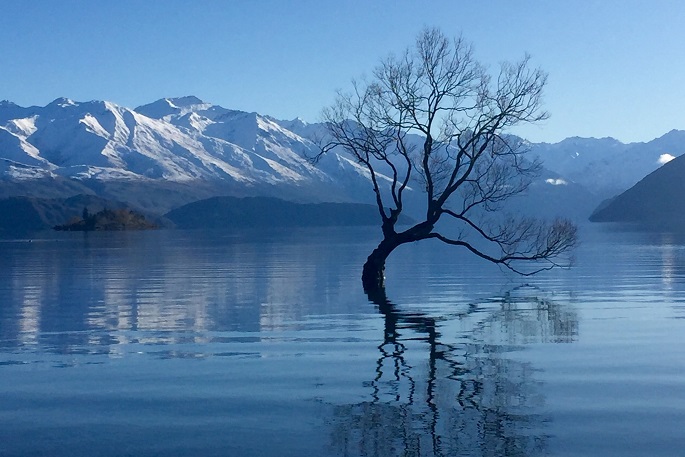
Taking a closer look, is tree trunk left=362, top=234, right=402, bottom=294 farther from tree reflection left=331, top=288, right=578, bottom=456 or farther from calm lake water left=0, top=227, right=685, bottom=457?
tree reflection left=331, top=288, right=578, bottom=456

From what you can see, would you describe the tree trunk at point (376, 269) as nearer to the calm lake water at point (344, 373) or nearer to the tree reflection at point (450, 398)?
the calm lake water at point (344, 373)

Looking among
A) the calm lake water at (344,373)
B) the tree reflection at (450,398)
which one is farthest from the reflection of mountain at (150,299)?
the tree reflection at (450,398)

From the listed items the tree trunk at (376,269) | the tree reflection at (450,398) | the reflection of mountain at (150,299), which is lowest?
the tree reflection at (450,398)

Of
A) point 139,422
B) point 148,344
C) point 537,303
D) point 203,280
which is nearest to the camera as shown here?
point 139,422

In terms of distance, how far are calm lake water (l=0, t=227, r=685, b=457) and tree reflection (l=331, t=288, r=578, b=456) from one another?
1.8 inches

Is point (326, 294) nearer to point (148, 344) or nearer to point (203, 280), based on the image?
point (203, 280)

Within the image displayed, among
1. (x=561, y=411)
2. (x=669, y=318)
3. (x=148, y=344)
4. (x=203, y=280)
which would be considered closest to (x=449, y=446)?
(x=561, y=411)

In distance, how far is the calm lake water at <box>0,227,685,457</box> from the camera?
1385 cm

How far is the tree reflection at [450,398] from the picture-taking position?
529 inches

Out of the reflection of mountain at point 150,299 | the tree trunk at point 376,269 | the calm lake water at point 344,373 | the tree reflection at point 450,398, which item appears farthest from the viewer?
the tree trunk at point 376,269

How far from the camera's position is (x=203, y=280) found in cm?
4791

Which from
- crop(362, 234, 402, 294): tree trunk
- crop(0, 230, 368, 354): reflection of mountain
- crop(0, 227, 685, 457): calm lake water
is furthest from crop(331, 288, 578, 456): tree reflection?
crop(362, 234, 402, 294): tree trunk

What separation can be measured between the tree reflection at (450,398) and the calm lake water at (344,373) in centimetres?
5

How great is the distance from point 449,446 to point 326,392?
4321 mm
